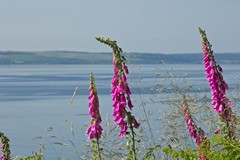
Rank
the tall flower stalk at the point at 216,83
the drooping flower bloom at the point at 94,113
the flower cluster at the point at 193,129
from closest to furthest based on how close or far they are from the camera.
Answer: the drooping flower bloom at the point at 94,113 → the flower cluster at the point at 193,129 → the tall flower stalk at the point at 216,83

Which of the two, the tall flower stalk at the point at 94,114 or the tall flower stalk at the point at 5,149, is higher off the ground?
the tall flower stalk at the point at 94,114

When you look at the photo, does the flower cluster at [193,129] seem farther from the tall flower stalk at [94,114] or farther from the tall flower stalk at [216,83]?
the tall flower stalk at [94,114]

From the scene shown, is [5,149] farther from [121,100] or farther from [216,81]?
[216,81]

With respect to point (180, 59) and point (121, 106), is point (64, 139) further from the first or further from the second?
point (180, 59)

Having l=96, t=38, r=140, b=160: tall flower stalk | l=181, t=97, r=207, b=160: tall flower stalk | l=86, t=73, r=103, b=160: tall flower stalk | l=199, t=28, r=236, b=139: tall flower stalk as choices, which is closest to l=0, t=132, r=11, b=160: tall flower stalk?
l=96, t=38, r=140, b=160: tall flower stalk

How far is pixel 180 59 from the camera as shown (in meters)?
157

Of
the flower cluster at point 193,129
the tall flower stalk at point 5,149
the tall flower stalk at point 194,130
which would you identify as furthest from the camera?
the flower cluster at point 193,129

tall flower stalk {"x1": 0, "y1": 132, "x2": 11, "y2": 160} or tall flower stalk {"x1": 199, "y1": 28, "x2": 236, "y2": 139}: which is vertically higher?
tall flower stalk {"x1": 199, "y1": 28, "x2": 236, "y2": 139}

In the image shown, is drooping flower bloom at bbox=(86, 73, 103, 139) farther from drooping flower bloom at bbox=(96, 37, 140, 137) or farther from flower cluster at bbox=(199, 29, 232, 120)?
flower cluster at bbox=(199, 29, 232, 120)

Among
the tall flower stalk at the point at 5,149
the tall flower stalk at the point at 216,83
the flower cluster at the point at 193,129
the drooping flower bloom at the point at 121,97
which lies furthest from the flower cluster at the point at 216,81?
the tall flower stalk at the point at 5,149

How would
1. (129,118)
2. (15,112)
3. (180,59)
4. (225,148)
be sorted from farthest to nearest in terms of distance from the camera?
(180,59)
(15,112)
(129,118)
(225,148)

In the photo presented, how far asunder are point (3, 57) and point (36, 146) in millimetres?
145281

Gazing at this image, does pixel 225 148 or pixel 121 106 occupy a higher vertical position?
pixel 121 106

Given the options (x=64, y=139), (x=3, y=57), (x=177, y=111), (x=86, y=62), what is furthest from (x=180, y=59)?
(x=177, y=111)
